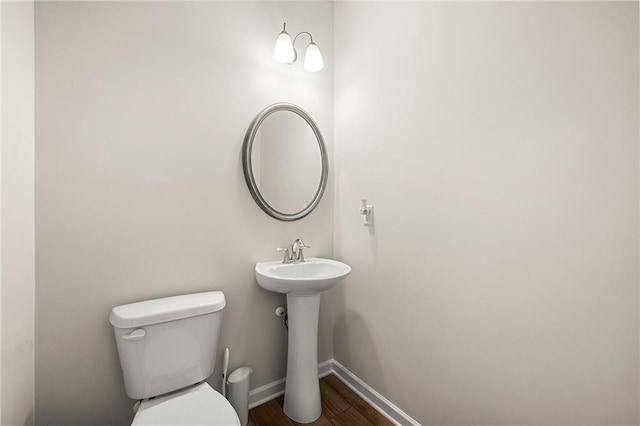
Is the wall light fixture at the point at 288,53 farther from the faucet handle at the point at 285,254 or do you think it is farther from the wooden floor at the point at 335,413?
the wooden floor at the point at 335,413

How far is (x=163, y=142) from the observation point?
4.51 feet

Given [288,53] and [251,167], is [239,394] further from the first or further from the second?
[288,53]

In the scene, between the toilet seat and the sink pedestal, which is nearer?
the toilet seat

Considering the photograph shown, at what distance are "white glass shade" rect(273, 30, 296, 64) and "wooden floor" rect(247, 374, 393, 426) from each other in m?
2.01

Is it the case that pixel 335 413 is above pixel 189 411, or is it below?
below

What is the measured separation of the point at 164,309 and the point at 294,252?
30.2 inches

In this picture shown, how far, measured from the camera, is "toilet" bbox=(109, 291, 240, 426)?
41.9 inches

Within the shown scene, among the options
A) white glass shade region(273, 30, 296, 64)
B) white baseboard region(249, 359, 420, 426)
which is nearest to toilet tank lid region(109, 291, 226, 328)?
white baseboard region(249, 359, 420, 426)

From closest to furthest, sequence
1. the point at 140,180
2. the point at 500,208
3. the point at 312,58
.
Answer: the point at 500,208 < the point at 140,180 < the point at 312,58

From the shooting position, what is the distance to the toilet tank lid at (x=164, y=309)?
1.14 meters

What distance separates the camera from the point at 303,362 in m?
1.56

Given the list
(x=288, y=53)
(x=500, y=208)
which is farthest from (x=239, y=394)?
A: (x=288, y=53)

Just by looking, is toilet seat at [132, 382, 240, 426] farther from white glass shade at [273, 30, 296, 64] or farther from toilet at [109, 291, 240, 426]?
white glass shade at [273, 30, 296, 64]

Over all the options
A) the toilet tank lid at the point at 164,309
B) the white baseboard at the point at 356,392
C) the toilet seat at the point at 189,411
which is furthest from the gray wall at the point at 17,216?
the white baseboard at the point at 356,392
